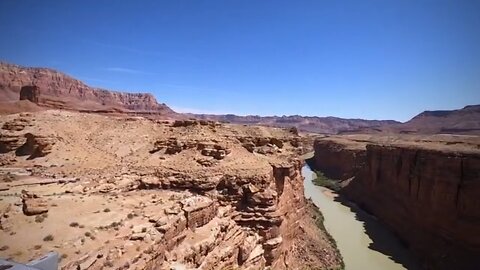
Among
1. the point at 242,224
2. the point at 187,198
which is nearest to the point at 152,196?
the point at 187,198

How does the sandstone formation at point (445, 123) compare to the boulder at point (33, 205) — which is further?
the sandstone formation at point (445, 123)

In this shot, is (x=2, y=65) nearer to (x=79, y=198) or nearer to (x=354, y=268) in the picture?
(x=79, y=198)

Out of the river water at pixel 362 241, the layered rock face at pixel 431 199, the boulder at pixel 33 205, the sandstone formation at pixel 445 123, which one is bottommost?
the river water at pixel 362 241

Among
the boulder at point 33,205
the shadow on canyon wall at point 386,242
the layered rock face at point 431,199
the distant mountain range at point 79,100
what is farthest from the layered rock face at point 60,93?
the layered rock face at point 431,199

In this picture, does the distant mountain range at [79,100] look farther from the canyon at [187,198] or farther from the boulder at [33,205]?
the boulder at [33,205]

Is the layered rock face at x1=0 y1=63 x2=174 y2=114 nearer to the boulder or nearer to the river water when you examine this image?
the boulder

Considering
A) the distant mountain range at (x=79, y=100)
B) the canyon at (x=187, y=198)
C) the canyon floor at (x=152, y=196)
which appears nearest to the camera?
the canyon floor at (x=152, y=196)

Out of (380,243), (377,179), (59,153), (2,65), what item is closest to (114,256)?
(59,153)
